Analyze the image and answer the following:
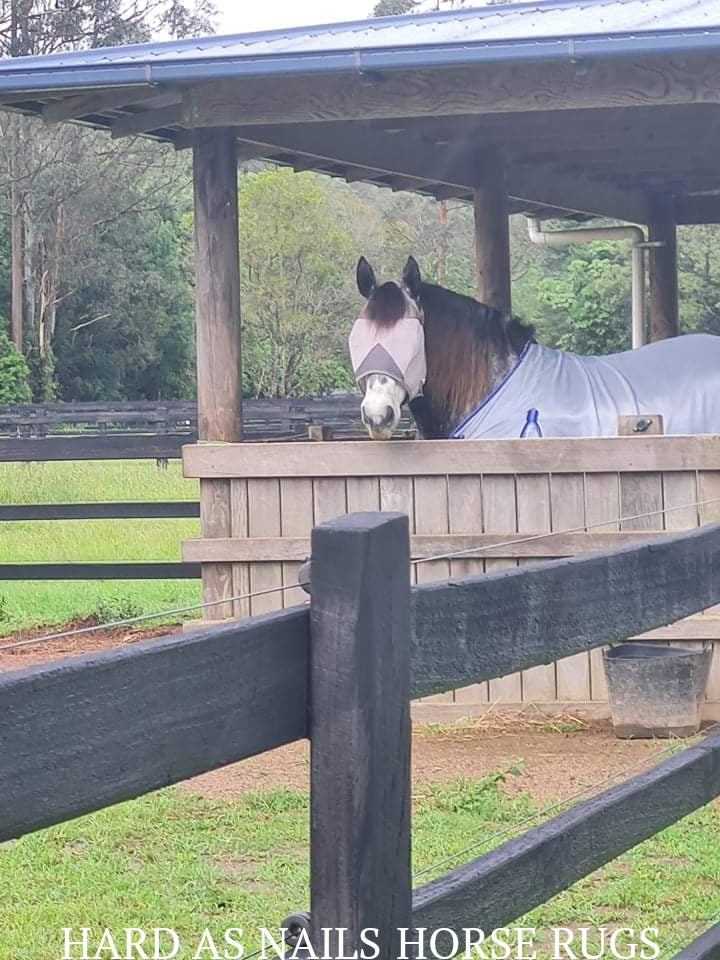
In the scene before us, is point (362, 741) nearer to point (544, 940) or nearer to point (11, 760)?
point (11, 760)

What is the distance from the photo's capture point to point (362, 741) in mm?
1668

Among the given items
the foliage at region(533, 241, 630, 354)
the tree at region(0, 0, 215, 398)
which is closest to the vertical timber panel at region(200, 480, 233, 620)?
the tree at region(0, 0, 215, 398)

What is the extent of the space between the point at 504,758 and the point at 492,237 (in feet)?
14.4

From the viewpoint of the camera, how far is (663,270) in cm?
1216

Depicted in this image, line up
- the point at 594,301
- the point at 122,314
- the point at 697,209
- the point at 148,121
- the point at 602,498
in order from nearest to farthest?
1. the point at 602,498
2. the point at 148,121
3. the point at 697,209
4. the point at 594,301
5. the point at 122,314

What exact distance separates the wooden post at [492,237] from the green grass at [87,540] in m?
2.98

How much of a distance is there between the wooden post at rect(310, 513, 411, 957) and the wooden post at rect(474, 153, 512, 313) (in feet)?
24.1

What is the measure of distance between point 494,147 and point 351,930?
25.1 feet

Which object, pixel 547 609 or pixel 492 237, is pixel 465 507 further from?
pixel 547 609

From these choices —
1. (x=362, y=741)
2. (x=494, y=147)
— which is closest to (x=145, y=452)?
(x=494, y=147)

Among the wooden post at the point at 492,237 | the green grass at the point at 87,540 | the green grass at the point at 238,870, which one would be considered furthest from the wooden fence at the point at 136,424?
the green grass at the point at 238,870

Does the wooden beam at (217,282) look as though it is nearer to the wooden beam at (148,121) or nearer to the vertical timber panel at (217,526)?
the wooden beam at (148,121)

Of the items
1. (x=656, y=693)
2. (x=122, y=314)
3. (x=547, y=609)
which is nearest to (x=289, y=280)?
(x=122, y=314)

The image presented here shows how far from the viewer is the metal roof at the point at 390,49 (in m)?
5.80
